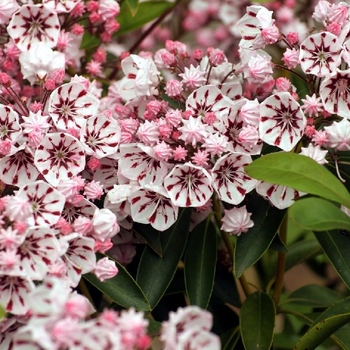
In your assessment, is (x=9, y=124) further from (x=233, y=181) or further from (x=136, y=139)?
(x=233, y=181)

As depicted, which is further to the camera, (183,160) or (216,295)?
(216,295)

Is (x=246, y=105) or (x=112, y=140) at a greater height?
(x=246, y=105)

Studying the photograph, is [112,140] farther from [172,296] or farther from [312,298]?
[312,298]

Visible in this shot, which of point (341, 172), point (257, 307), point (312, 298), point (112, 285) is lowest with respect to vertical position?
point (312, 298)

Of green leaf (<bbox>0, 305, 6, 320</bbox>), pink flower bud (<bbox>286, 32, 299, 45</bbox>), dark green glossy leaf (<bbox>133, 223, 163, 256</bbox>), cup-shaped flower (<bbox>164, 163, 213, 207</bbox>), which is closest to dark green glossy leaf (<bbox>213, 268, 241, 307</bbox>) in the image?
dark green glossy leaf (<bbox>133, 223, 163, 256</bbox>)

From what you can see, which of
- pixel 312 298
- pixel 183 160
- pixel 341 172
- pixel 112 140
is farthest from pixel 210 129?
pixel 312 298

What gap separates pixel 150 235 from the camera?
5.18 feet

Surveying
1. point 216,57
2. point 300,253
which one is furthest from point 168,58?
point 300,253

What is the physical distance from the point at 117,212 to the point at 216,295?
44cm

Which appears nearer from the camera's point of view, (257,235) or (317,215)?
(317,215)

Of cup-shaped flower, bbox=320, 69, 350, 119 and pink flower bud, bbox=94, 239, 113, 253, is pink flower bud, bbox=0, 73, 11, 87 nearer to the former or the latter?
pink flower bud, bbox=94, 239, 113, 253

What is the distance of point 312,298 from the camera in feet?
6.26

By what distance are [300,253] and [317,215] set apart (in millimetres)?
610

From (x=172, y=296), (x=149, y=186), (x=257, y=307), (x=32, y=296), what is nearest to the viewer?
(x=32, y=296)
